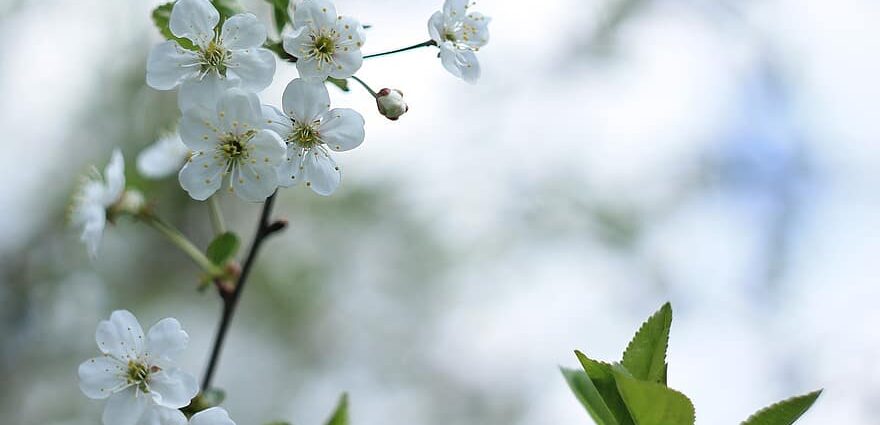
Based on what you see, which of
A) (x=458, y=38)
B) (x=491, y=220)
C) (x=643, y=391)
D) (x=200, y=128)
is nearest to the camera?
(x=643, y=391)

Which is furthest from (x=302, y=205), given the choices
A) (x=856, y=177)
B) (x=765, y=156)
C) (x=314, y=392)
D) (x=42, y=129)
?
(x=856, y=177)

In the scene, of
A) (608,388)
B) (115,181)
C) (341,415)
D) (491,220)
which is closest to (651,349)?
(608,388)

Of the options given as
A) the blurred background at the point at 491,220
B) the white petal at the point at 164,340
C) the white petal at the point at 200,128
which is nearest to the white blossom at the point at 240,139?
the white petal at the point at 200,128

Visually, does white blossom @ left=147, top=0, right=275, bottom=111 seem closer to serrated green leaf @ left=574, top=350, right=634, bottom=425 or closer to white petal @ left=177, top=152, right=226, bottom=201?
white petal @ left=177, top=152, right=226, bottom=201

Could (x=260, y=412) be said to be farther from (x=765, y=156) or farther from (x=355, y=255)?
(x=765, y=156)

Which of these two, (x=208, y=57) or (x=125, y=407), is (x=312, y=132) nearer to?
(x=208, y=57)

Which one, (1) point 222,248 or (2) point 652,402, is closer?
(2) point 652,402
